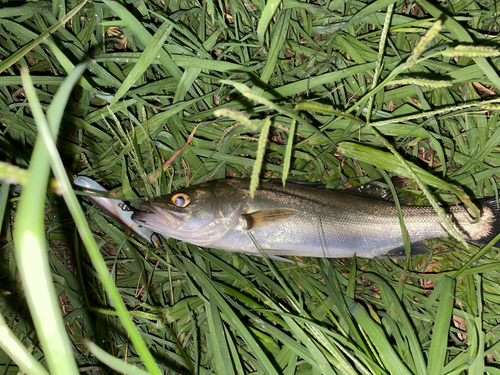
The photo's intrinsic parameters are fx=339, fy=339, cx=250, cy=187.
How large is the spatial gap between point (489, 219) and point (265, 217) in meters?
2.03

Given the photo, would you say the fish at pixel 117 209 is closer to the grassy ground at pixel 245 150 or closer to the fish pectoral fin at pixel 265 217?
the grassy ground at pixel 245 150

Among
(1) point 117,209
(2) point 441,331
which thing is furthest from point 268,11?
(2) point 441,331

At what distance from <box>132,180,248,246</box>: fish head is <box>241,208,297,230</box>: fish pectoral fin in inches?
4.1

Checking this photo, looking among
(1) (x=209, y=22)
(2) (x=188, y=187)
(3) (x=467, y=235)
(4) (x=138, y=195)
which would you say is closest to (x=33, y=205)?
(2) (x=188, y=187)

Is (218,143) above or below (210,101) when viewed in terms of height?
below

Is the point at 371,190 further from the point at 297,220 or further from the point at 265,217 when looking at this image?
the point at 265,217

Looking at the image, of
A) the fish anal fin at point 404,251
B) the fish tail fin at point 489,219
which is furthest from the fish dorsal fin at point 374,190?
the fish tail fin at point 489,219

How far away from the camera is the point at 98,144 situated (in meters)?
3.19

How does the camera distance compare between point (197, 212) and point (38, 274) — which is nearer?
point (38, 274)

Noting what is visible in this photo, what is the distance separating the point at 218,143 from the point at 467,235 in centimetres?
238

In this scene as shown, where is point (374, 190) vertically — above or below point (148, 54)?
below

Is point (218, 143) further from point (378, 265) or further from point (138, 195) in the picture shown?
point (378, 265)

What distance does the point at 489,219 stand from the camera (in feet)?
10.0

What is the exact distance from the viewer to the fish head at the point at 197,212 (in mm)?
2730
